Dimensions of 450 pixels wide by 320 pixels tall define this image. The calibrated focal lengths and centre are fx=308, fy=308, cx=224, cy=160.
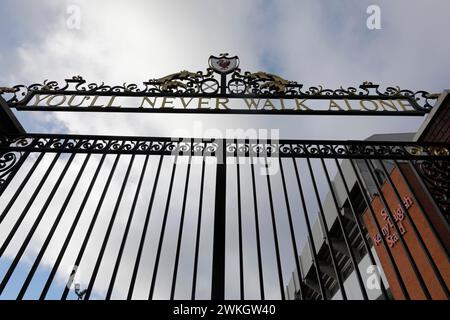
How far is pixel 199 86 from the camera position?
5.31 meters

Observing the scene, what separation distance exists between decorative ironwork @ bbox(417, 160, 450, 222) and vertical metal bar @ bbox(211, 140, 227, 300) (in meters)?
2.88

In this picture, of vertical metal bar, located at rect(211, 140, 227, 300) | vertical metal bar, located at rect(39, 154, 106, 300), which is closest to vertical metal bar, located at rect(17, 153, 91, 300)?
vertical metal bar, located at rect(39, 154, 106, 300)

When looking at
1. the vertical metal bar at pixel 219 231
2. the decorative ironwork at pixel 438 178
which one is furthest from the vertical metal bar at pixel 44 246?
the decorative ironwork at pixel 438 178

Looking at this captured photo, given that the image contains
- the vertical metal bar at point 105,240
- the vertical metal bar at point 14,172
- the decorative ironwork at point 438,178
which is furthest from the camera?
the decorative ironwork at point 438,178

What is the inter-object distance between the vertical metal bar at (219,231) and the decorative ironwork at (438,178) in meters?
2.88

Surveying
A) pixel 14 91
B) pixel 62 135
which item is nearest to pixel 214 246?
pixel 62 135

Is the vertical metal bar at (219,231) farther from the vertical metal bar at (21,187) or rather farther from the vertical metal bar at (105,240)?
the vertical metal bar at (21,187)

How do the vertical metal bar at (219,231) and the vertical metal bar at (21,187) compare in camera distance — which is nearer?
the vertical metal bar at (219,231)

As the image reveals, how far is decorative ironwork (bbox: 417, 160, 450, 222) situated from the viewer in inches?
171

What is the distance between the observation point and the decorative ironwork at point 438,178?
14.3 ft

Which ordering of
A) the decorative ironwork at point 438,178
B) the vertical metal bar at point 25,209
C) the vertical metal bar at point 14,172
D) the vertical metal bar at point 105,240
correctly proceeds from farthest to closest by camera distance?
1. the decorative ironwork at point 438,178
2. the vertical metal bar at point 14,172
3. the vertical metal bar at point 25,209
4. the vertical metal bar at point 105,240

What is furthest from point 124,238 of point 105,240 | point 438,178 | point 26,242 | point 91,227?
point 438,178

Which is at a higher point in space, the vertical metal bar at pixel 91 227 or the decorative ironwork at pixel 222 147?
the decorative ironwork at pixel 222 147
